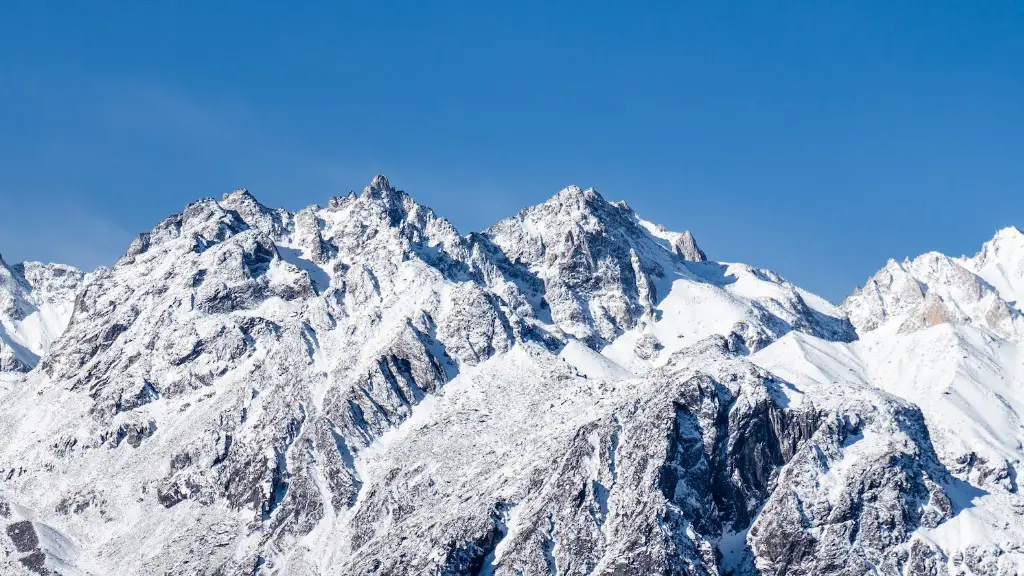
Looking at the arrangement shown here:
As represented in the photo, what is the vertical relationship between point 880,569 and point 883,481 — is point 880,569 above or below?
below

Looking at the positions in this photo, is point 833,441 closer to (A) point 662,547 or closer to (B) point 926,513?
(B) point 926,513

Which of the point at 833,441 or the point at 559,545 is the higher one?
the point at 833,441

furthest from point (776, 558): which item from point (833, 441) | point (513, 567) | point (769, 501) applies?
point (513, 567)

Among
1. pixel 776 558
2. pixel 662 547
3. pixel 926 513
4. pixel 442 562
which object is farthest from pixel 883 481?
pixel 442 562

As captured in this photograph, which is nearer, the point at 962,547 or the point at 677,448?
the point at 962,547

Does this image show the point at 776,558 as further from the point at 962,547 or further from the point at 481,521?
the point at 481,521

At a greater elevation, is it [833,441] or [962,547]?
[833,441]

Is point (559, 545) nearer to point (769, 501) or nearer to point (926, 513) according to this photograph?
point (769, 501)
